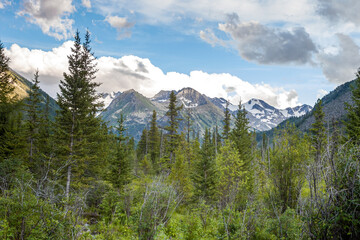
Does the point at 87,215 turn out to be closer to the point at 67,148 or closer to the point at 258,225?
the point at 67,148

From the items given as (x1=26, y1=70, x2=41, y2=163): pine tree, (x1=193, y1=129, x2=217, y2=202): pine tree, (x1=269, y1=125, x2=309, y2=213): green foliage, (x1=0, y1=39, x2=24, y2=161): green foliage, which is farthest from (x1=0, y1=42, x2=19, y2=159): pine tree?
(x1=269, y1=125, x2=309, y2=213): green foliage

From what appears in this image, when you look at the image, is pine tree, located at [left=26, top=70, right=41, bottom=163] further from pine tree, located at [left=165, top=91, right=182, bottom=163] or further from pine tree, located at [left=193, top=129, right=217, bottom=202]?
pine tree, located at [left=193, top=129, right=217, bottom=202]

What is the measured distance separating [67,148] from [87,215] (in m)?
6.07

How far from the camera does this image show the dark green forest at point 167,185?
482cm

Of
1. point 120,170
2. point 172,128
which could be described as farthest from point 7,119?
point 172,128

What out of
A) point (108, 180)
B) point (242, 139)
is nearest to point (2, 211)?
point (108, 180)

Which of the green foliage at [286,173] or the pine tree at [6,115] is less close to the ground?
the pine tree at [6,115]

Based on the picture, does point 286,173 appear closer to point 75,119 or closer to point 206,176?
point 206,176

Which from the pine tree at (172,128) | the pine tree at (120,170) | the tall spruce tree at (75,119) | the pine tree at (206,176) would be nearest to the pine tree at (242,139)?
the pine tree at (206,176)

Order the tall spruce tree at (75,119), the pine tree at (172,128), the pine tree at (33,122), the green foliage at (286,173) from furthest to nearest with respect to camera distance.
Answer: the pine tree at (172,128), the pine tree at (33,122), the tall spruce tree at (75,119), the green foliage at (286,173)

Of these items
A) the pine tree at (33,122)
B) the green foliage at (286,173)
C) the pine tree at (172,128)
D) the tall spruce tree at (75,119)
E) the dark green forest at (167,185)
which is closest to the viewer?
the dark green forest at (167,185)

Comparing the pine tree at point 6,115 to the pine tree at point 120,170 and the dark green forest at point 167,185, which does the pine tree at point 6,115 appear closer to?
the dark green forest at point 167,185

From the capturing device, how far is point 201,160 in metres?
18.8

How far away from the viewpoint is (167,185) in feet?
47.3
